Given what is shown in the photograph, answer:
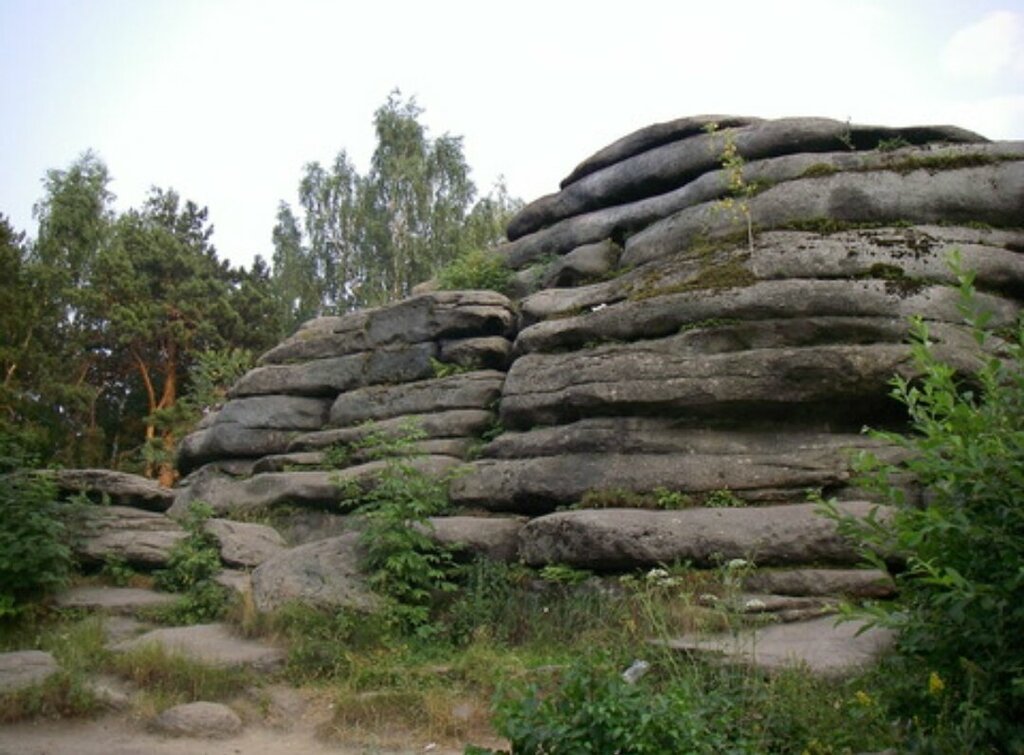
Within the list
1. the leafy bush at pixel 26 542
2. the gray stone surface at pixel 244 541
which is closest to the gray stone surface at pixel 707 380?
the gray stone surface at pixel 244 541

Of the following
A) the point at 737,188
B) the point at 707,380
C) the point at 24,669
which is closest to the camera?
the point at 24,669

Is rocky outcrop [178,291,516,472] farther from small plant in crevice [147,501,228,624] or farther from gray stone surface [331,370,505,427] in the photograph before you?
small plant in crevice [147,501,228,624]

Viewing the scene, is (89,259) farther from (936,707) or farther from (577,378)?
(936,707)

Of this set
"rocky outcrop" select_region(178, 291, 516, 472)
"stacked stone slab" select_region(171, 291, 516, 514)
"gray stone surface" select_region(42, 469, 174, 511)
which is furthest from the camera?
"rocky outcrop" select_region(178, 291, 516, 472)

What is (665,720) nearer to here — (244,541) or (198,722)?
(198,722)

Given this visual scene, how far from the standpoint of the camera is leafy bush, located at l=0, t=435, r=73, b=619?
9.89m

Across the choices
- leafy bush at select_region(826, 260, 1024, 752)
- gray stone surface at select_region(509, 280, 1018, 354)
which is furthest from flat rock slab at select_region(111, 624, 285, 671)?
leafy bush at select_region(826, 260, 1024, 752)

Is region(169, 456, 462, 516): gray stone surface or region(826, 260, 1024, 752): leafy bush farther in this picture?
region(169, 456, 462, 516): gray stone surface

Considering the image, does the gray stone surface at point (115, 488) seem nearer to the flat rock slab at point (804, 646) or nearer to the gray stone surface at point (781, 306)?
the gray stone surface at point (781, 306)

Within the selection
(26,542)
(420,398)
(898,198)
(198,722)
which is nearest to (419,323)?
(420,398)

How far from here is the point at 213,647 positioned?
30.4 feet

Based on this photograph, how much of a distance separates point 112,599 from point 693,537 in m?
7.52

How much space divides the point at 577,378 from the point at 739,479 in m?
2.86

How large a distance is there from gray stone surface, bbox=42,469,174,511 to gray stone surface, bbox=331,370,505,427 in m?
3.33
